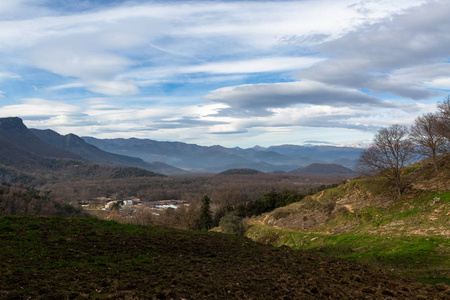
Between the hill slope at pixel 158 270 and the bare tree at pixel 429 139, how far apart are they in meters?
24.7

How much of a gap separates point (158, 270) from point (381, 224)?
2443cm

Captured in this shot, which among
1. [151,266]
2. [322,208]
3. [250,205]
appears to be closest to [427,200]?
[322,208]

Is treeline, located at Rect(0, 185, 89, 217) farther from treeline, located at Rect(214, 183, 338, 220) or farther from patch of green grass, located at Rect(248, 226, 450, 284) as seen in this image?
patch of green grass, located at Rect(248, 226, 450, 284)

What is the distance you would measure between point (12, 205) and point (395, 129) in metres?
74.2

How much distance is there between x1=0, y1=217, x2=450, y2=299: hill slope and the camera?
1002 centimetres

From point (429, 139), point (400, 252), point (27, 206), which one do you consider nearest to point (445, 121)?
point (429, 139)

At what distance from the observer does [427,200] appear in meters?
28.1

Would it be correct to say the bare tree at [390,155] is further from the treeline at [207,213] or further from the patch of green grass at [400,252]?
the treeline at [207,213]

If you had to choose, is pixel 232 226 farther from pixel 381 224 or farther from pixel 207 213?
pixel 381 224

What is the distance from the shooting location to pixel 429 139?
108 feet

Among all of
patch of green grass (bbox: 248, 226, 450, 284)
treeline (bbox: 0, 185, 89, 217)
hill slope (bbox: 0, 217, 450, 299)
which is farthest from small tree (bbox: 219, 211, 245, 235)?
treeline (bbox: 0, 185, 89, 217)

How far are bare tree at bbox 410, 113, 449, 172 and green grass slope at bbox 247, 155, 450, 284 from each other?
1980 millimetres

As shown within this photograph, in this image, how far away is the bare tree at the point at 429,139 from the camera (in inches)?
1298

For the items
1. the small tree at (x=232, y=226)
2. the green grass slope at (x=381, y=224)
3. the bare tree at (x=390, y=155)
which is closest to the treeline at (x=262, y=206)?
the green grass slope at (x=381, y=224)
